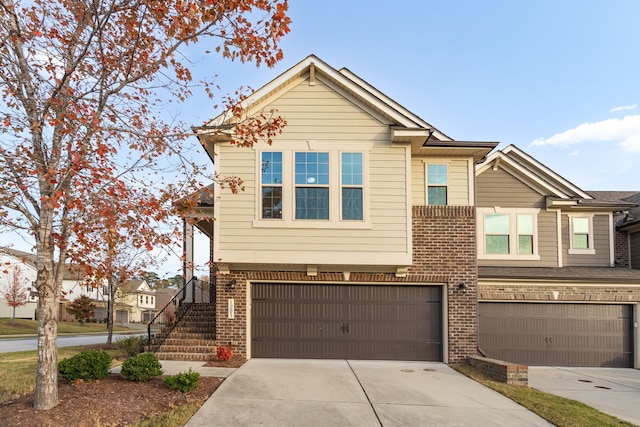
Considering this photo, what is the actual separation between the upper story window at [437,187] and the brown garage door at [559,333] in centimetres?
353

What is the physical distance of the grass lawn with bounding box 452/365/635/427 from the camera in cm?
621

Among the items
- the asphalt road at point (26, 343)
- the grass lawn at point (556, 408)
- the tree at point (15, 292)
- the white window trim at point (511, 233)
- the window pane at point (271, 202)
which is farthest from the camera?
the tree at point (15, 292)

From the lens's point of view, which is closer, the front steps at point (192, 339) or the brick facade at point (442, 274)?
the front steps at point (192, 339)

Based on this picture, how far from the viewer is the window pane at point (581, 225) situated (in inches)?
522

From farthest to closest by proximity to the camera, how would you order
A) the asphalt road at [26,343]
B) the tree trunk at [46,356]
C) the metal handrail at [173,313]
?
the asphalt road at [26,343], the metal handrail at [173,313], the tree trunk at [46,356]

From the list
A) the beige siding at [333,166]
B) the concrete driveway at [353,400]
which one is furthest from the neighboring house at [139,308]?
the concrete driveway at [353,400]

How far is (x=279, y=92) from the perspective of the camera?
10.5m

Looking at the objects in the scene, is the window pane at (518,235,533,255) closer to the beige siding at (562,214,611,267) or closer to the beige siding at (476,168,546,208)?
the beige siding at (476,168,546,208)

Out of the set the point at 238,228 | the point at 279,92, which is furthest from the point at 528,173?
the point at 238,228

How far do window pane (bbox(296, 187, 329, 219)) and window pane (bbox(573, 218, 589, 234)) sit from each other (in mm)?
8843

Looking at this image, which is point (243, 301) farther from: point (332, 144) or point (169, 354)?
point (332, 144)

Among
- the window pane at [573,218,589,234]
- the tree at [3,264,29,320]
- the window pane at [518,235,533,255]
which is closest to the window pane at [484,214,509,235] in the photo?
the window pane at [518,235,533,255]

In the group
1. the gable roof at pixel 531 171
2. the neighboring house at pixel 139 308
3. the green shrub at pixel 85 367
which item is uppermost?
the gable roof at pixel 531 171

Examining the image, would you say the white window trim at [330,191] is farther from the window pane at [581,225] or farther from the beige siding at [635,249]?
the beige siding at [635,249]
